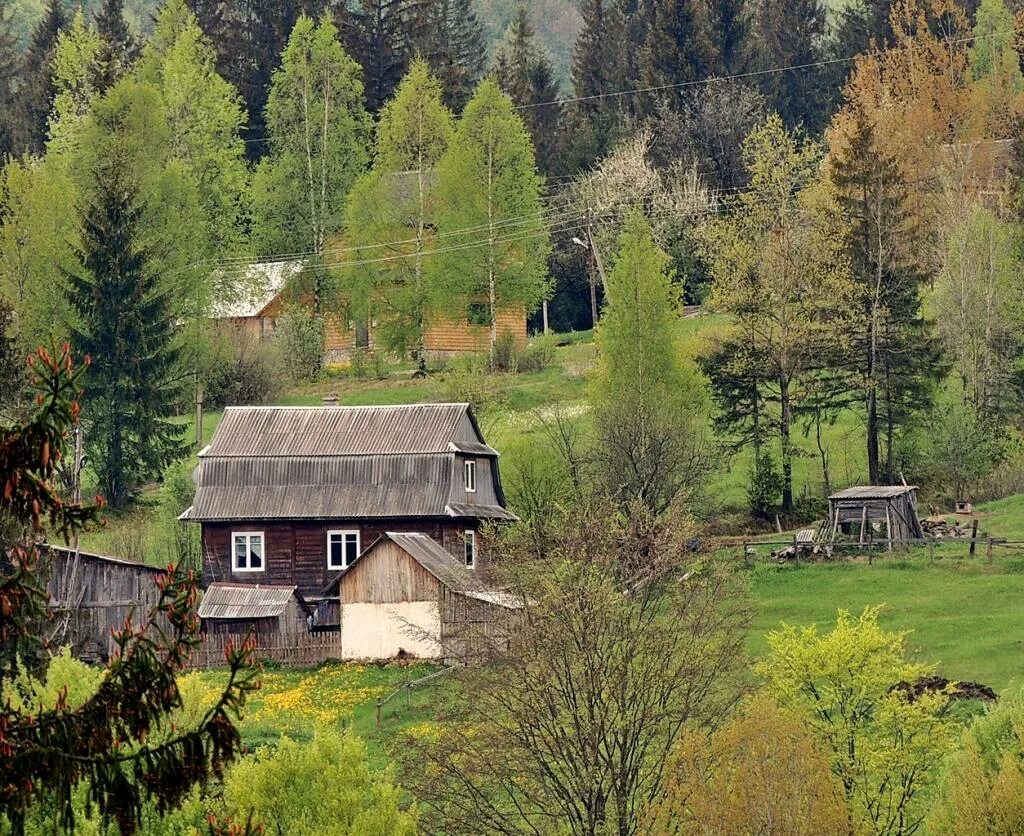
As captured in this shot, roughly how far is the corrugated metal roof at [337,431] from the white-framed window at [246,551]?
7.92 feet

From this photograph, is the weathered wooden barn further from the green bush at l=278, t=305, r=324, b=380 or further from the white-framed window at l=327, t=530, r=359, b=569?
the green bush at l=278, t=305, r=324, b=380

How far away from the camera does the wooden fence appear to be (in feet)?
149

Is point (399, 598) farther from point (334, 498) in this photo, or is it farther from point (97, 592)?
point (97, 592)

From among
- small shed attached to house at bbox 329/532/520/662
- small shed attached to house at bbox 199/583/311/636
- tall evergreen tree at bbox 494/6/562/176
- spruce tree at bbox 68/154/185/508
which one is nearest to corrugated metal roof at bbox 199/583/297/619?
small shed attached to house at bbox 199/583/311/636

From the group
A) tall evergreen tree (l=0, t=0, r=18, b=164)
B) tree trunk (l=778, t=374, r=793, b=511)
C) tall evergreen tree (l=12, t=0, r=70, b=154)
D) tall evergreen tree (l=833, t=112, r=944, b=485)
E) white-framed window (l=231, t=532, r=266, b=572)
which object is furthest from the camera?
tall evergreen tree (l=0, t=0, r=18, b=164)

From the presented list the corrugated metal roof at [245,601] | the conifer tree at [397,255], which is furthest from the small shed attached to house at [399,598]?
the conifer tree at [397,255]

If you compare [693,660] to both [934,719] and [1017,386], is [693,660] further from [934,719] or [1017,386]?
[1017,386]

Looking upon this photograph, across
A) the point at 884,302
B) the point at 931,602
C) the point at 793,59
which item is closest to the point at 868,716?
the point at 931,602

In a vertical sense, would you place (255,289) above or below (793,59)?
below

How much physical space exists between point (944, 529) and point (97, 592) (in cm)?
2151

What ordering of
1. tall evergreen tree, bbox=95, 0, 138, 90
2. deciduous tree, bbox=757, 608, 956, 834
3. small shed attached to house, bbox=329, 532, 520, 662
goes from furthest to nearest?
tall evergreen tree, bbox=95, 0, 138, 90, small shed attached to house, bbox=329, 532, 520, 662, deciduous tree, bbox=757, 608, 956, 834

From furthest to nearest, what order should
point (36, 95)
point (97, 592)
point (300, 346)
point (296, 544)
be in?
1. point (36, 95)
2. point (300, 346)
3. point (296, 544)
4. point (97, 592)

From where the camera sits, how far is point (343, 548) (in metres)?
51.3

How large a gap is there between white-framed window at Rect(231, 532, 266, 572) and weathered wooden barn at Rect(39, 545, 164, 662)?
4.74 metres
